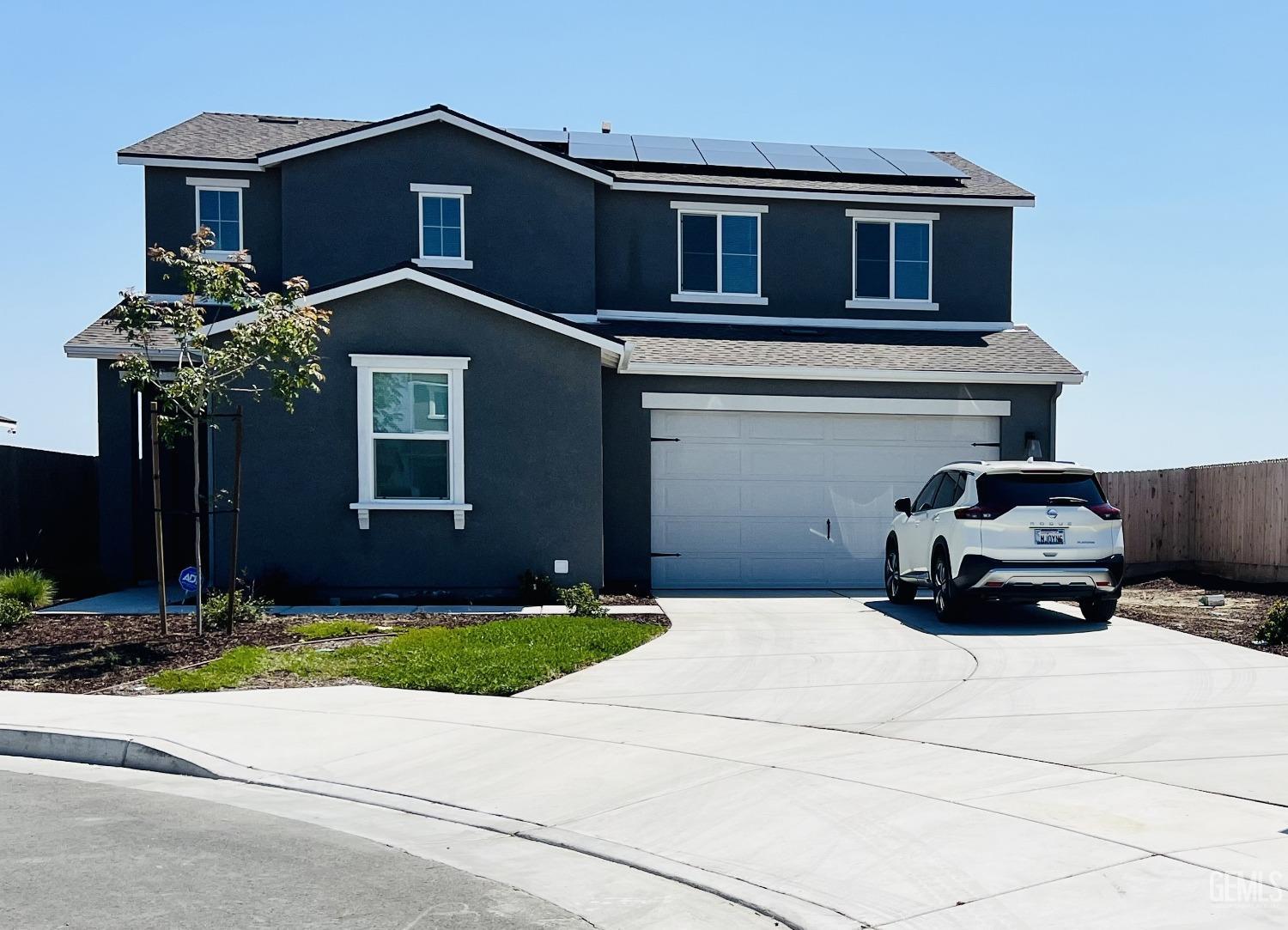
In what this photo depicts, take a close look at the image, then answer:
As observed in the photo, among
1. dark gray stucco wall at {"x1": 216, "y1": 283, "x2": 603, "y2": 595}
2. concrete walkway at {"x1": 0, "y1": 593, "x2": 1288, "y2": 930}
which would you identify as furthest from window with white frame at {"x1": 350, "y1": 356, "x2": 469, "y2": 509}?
concrete walkway at {"x1": 0, "y1": 593, "x2": 1288, "y2": 930}

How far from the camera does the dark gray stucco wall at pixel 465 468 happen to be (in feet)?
50.6

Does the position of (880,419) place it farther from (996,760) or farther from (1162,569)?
(996,760)

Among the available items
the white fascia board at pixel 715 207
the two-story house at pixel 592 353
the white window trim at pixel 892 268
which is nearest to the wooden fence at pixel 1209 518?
the two-story house at pixel 592 353

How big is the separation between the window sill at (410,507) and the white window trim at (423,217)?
507 cm

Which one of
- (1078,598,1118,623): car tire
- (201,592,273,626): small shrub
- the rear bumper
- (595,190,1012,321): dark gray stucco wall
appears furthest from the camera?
(595,190,1012,321): dark gray stucco wall

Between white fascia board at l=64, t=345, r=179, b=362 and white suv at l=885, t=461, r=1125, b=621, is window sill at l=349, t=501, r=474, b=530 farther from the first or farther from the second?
white suv at l=885, t=461, r=1125, b=621

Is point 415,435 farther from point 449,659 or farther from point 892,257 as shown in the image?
point 892,257

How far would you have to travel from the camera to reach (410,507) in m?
15.6

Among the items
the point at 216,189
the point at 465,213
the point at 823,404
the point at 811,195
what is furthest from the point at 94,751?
the point at 811,195

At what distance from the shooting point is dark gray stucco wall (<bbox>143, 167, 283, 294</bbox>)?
19.2m

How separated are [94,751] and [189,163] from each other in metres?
13.2

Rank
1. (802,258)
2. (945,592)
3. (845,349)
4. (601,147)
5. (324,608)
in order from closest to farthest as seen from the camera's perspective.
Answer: (945,592)
(324,608)
(845,349)
(802,258)
(601,147)

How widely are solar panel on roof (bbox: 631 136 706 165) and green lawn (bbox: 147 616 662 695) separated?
10.6m

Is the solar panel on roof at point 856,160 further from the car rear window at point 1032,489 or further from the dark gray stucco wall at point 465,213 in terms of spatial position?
the car rear window at point 1032,489
